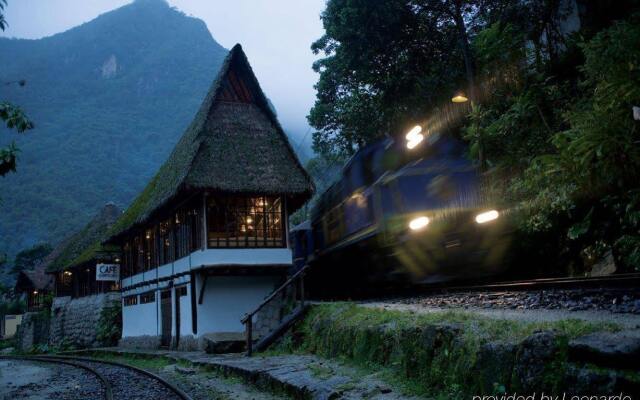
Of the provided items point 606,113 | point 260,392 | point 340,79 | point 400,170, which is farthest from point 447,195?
point 340,79

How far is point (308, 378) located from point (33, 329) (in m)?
38.8

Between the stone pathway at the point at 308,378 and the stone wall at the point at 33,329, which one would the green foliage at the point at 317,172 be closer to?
the stone wall at the point at 33,329

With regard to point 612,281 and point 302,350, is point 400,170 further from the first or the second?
point 612,281

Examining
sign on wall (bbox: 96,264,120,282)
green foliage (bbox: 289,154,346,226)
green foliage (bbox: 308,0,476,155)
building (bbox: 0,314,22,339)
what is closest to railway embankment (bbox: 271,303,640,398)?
green foliage (bbox: 308,0,476,155)

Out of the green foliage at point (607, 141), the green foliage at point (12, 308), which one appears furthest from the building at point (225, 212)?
Answer: the green foliage at point (12, 308)

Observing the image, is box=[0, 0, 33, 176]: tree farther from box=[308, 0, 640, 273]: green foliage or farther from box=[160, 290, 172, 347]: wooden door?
box=[160, 290, 172, 347]: wooden door

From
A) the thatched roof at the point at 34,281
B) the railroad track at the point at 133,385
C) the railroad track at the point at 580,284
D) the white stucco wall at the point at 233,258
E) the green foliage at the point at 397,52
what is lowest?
the railroad track at the point at 133,385

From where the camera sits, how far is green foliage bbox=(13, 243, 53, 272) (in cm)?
5931

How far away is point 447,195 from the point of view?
13.7 meters

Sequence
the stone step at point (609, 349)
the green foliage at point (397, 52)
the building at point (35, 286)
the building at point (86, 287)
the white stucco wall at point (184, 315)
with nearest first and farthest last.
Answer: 1. the stone step at point (609, 349)
2. the white stucco wall at point (184, 315)
3. the green foliage at point (397, 52)
4. the building at point (86, 287)
5. the building at point (35, 286)

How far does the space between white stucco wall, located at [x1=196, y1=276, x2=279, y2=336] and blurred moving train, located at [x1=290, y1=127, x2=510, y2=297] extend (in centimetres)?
340

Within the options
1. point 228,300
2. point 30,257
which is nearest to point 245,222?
point 228,300

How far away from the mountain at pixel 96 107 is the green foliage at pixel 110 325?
28808 millimetres

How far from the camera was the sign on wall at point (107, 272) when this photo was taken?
26000 mm
